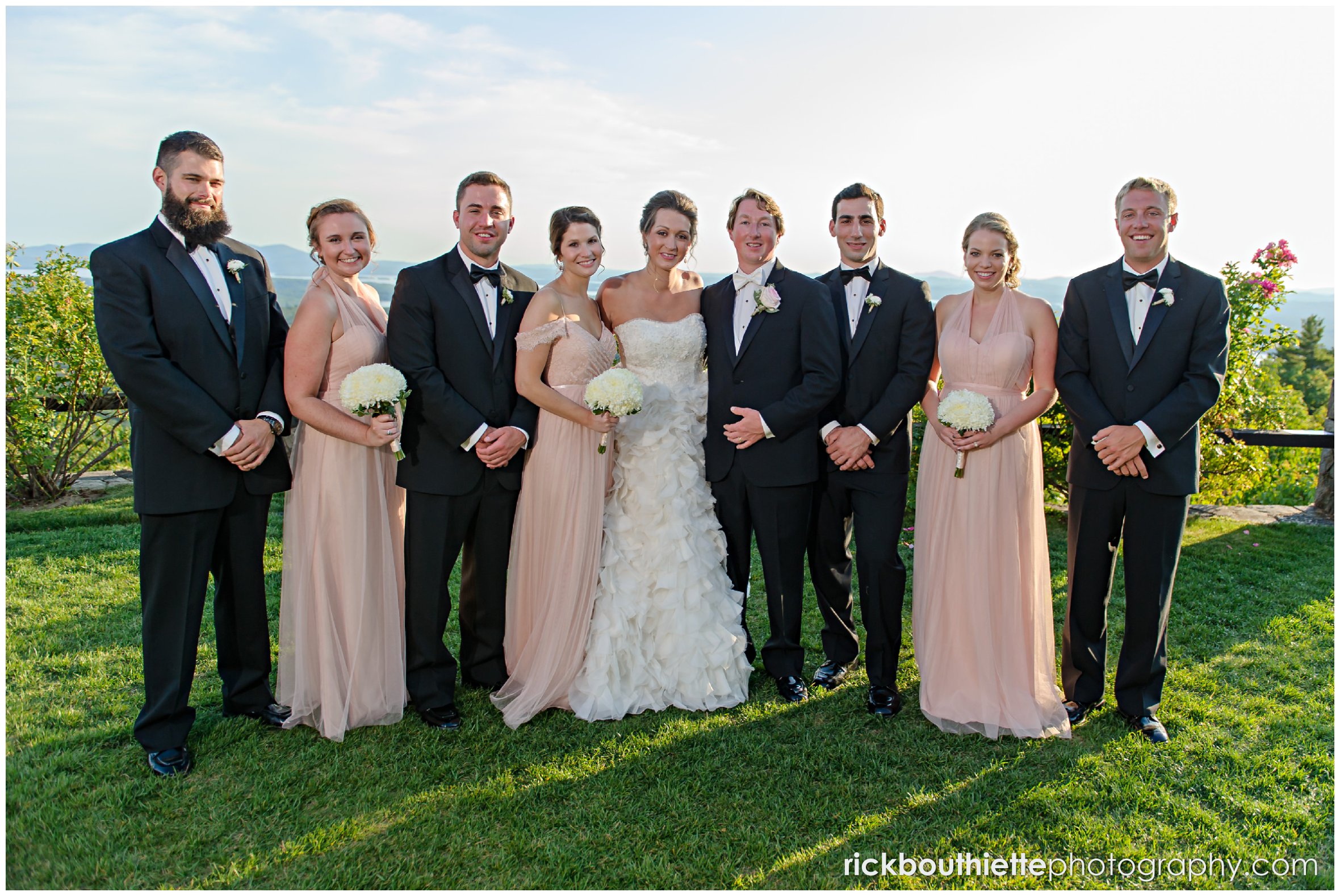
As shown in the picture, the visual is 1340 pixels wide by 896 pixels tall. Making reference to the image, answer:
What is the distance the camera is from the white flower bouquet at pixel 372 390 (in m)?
4.11

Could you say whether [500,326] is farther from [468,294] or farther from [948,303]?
[948,303]

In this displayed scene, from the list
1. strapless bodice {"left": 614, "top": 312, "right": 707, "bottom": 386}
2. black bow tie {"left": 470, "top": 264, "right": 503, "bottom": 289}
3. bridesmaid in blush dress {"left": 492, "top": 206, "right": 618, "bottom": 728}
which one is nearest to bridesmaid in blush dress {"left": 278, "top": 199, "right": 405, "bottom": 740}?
black bow tie {"left": 470, "top": 264, "right": 503, "bottom": 289}

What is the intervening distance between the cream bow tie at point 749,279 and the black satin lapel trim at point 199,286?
102 inches

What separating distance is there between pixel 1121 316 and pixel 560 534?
10.2ft

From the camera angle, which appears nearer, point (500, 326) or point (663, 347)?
→ point (500, 326)

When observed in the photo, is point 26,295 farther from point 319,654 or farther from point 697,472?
point 697,472

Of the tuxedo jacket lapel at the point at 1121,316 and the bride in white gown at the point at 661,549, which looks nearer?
the tuxedo jacket lapel at the point at 1121,316

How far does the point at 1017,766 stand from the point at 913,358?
2.10 meters

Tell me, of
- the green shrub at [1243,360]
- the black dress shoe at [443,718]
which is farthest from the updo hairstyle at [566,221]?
the green shrub at [1243,360]

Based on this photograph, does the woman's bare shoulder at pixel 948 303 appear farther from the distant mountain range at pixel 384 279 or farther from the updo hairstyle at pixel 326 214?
the updo hairstyle at pixel 326 214

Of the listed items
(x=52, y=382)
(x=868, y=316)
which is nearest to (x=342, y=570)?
(x=868, y=316)

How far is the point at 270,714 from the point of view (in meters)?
4.52

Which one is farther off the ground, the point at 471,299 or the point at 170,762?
the point at 471,299

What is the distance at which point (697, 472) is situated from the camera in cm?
493
